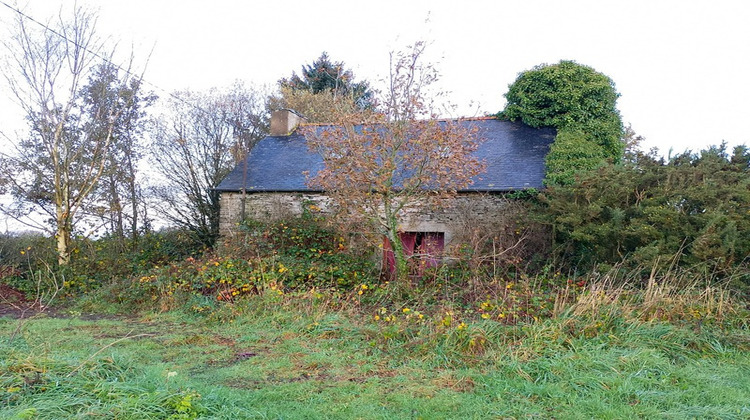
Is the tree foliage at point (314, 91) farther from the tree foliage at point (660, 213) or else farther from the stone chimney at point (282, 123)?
the tree foliage at point (660, 213)

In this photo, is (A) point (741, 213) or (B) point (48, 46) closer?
(A) point (741, 213)

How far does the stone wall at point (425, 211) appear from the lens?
11477mm

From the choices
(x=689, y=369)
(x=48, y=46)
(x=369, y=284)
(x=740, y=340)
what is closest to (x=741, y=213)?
(x=740, y=340)

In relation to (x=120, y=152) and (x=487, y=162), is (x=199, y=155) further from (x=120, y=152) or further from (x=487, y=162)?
(x=487, y=162)

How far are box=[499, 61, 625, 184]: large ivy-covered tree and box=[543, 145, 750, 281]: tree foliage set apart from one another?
3239 millimetres

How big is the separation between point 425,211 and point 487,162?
191cm

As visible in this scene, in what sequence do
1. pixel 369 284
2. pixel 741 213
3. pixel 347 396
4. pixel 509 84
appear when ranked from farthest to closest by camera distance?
pixel 509 84 → pixel 369 284 → pixel 741 213 → pixel 347 396

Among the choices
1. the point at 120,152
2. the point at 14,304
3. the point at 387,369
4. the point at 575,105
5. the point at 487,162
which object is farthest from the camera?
the point at 120,152

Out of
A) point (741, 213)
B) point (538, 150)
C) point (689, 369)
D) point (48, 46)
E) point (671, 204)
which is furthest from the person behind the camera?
point (538, 150)

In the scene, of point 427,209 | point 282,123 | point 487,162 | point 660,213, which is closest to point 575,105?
point 487,162

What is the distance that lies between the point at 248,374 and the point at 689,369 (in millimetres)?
4359

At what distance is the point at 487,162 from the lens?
1196 centimetres

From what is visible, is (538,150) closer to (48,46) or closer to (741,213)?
(741,213)

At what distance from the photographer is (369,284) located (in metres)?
9.11
